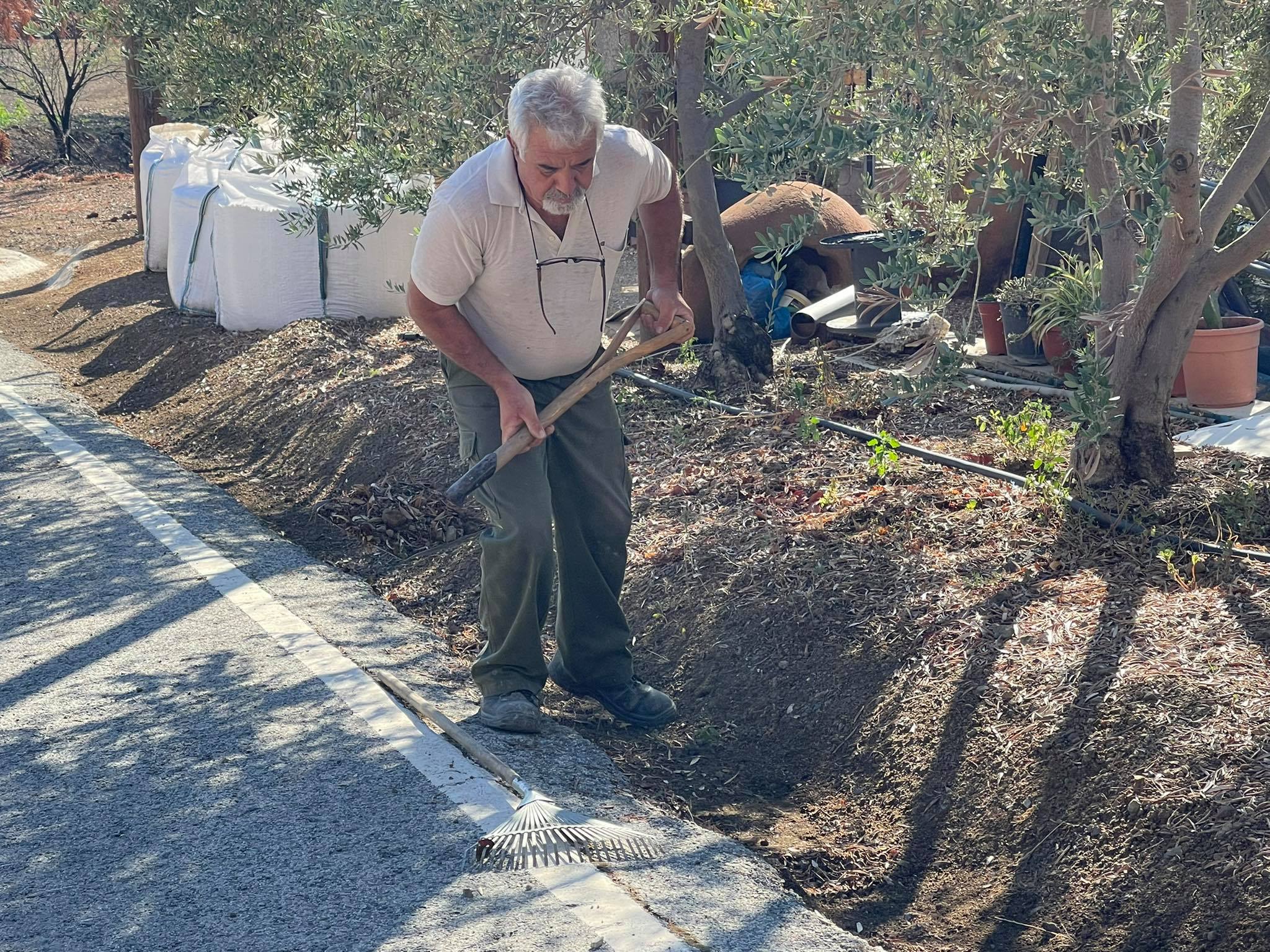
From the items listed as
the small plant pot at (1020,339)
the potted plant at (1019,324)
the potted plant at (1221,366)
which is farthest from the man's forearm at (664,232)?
the small plant pot at (1020,339)

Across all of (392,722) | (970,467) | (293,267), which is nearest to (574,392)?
(392,722)

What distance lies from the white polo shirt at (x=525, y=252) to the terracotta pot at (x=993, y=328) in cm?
473

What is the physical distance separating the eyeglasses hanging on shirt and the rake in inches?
61.0

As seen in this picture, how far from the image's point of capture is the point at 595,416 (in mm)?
4574

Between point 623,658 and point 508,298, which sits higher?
point 508,298

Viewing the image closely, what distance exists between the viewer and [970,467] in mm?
5938

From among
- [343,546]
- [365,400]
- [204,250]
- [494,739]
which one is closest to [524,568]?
[494,739]

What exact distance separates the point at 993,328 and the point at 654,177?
493 centimetres

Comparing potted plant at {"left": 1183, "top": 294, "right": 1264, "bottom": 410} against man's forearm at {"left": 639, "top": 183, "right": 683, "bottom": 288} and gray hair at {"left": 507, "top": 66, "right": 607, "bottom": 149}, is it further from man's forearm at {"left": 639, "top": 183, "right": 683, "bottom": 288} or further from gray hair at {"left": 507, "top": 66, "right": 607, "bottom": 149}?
gray hair at {"left": 507, "top": 66, "right": 607, "bottom": 149}

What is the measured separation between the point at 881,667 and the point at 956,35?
207cm

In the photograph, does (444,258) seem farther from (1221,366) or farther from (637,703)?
(1221,366)

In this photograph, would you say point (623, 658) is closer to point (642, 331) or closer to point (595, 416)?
point (595, 416)

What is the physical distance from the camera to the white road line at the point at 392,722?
3.34m

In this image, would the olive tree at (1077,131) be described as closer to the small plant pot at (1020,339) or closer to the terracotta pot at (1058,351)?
the terracotta pot at (1058,351)
